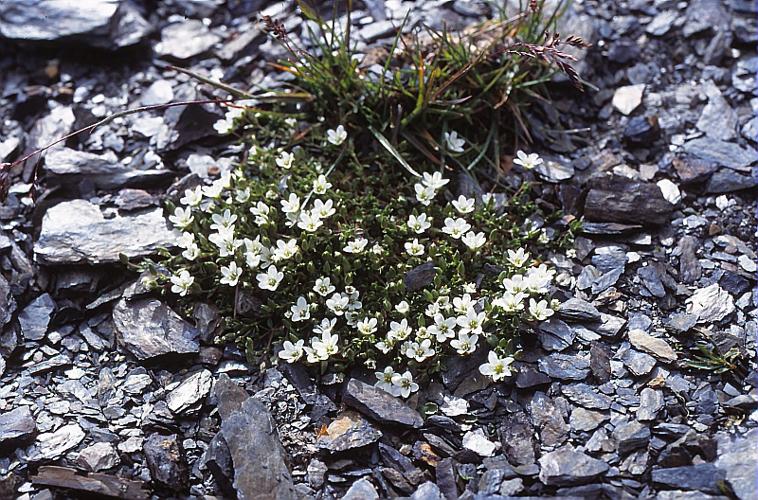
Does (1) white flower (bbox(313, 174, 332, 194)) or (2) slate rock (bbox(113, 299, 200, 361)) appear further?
(1) white flower (bbox(313, 174, 332, 194))

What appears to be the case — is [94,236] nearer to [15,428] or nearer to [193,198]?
[193,198]

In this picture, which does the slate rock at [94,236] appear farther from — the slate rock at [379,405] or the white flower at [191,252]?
the slate rock at [379,405]

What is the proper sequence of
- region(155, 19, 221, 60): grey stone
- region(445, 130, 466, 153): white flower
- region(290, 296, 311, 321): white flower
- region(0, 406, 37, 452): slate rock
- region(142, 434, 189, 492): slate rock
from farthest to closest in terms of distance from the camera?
region(155, 19, 221, 60): grey stone
region(445, 130, 466, 153): white flower
region(290, 296, 311, 321): white flower
region(0, 406, 37, 452): slate rock
region(142, 434, 189, 492): slate rock

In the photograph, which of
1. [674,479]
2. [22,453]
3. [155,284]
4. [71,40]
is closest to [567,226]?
[674,479]

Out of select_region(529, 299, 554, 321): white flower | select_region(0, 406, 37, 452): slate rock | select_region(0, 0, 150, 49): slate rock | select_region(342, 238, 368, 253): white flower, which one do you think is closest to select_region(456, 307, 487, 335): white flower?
select_region(529, 299, 554, 321): white flower

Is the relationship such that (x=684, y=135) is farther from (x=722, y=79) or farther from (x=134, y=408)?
(x=134, y=408)

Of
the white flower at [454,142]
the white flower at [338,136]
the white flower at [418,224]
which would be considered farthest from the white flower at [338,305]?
the white flower at [454,142]

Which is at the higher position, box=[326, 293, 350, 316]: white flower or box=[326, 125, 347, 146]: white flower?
box=[326, 125, 347, 146]: white flower

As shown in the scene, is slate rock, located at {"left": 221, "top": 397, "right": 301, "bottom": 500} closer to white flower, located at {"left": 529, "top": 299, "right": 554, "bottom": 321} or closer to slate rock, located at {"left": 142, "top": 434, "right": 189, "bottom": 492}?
slate rock, located at {"left": 142, "top": 434, "right": 189, "bottom": 492}
